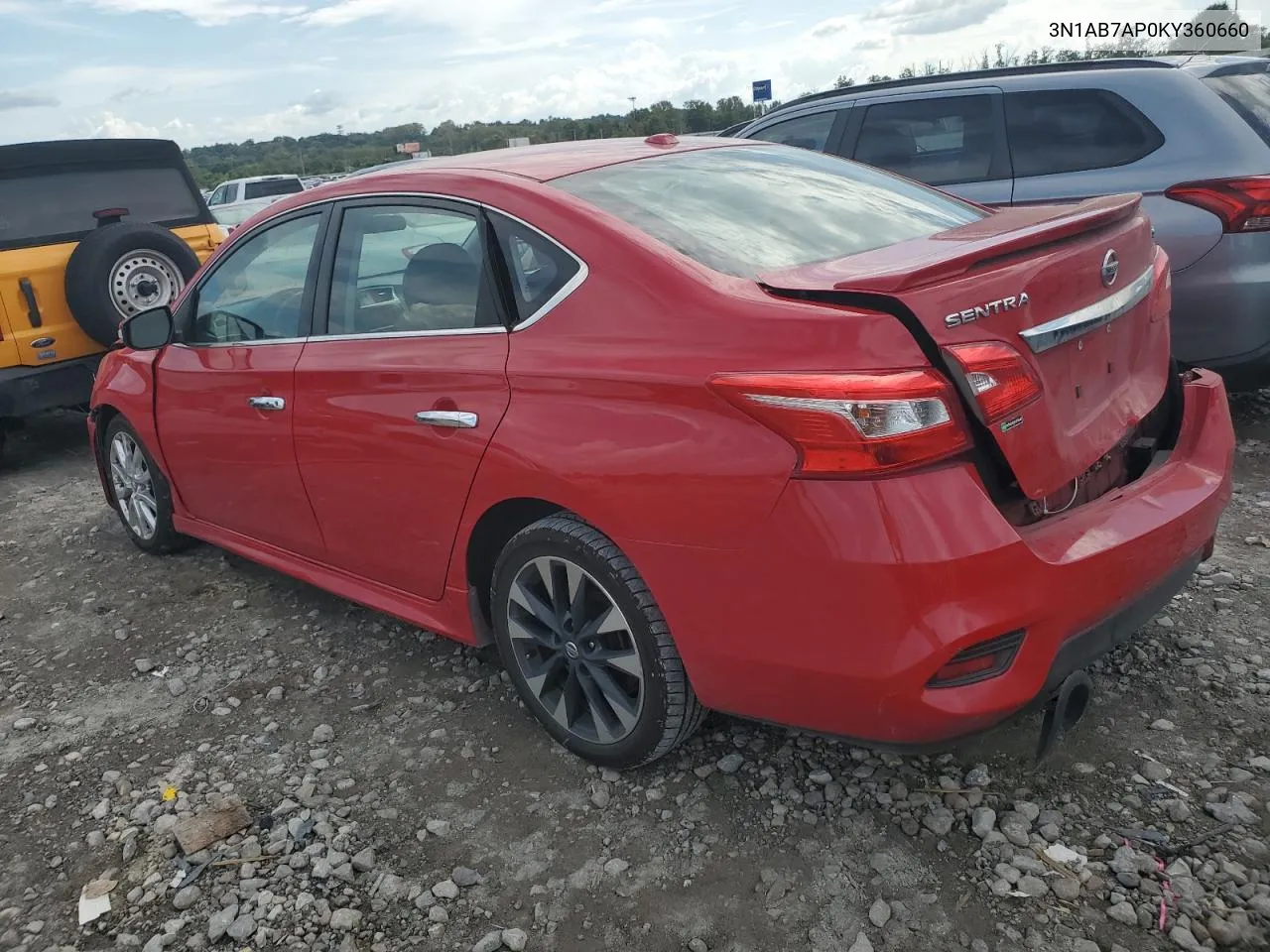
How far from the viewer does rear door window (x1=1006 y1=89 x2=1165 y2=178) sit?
469cm

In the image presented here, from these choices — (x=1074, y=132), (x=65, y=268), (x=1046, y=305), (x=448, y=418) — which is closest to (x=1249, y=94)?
(x=1074, y=132)

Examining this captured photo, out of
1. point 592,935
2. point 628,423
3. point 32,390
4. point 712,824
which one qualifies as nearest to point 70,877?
point 592,935

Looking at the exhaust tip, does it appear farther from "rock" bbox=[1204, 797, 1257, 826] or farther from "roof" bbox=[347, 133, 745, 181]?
"roof" bbox=[347, 133, 745, 181]

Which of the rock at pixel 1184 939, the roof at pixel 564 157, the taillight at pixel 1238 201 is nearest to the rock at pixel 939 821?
the rock at pixel 1184 939

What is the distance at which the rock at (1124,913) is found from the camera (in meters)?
2.06

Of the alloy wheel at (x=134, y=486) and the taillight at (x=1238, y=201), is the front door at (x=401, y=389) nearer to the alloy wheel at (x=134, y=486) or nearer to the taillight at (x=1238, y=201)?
the alloy wheel at (x=134, y=486)

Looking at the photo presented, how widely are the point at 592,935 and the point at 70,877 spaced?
4.62 ft

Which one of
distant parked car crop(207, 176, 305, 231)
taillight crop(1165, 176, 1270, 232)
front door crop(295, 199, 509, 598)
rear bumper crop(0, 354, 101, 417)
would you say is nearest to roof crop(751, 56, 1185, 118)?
taillight crop(1165, 176, 1270, 232)

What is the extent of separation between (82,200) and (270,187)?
1331cm

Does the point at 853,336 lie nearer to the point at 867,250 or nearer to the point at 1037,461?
the point at 1037,461

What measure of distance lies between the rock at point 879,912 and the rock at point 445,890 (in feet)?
3.14

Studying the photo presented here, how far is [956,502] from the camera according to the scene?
1981 mm

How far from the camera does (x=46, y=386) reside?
19.7ft

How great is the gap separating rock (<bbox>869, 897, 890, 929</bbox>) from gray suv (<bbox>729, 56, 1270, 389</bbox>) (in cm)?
316
